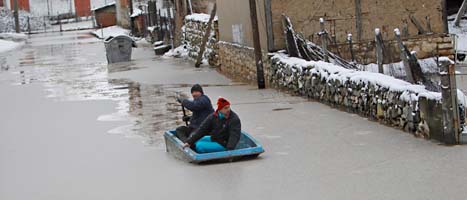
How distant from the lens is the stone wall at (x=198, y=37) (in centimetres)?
2617

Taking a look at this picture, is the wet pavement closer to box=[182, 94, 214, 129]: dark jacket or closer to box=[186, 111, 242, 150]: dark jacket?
box=[186, 111, 242, 150]: dark jacket

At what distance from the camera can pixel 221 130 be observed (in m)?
10.1

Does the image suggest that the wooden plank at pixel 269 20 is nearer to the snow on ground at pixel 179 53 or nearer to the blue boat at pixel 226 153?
the blue boat at pixel 226 153

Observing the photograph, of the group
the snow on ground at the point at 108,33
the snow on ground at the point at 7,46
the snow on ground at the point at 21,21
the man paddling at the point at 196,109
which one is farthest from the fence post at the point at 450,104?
the snow on ground at the point at 21,21

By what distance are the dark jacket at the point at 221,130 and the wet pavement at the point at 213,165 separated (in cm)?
31

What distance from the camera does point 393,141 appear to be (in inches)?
427

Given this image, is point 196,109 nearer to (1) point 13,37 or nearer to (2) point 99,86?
(2) point 99,86

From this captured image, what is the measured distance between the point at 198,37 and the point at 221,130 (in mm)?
18809

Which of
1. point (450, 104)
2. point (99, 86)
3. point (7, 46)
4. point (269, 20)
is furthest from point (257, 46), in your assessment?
point (7, 46)

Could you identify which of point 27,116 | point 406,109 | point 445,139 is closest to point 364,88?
point 406,109

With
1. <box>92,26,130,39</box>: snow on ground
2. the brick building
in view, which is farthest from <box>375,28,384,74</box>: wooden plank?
<box>92,26,130,39</box>: snow on ground

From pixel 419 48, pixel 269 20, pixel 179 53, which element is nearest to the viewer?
pixel 269 20

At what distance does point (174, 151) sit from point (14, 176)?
2064mm

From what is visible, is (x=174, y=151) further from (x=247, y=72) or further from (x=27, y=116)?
(x=247, y=72)
